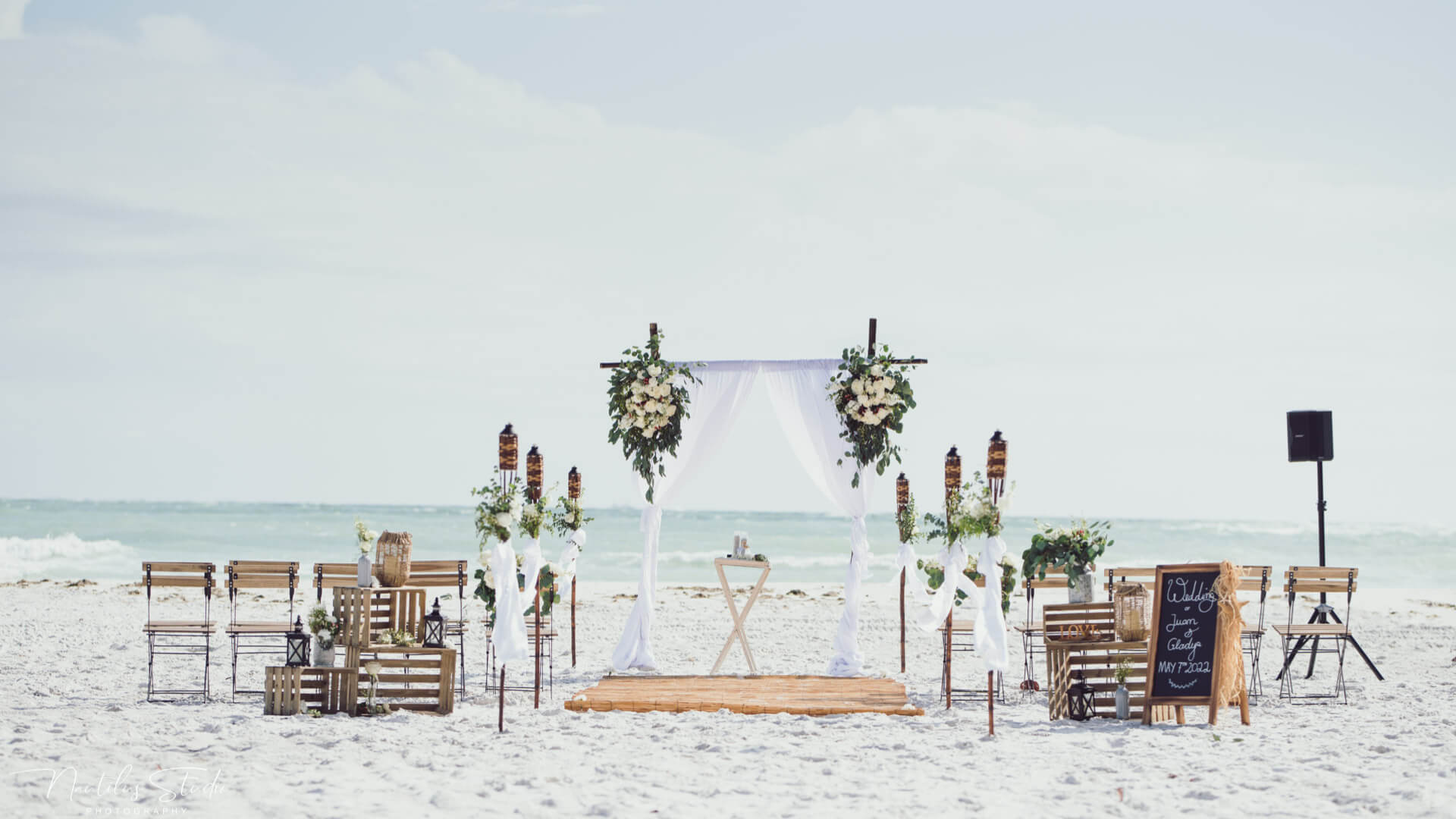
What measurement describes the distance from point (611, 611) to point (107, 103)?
10153 millimetres

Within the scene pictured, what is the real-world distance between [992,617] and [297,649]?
14.0 ft

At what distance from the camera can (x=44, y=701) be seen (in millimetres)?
6926

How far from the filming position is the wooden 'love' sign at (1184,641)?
246 inches

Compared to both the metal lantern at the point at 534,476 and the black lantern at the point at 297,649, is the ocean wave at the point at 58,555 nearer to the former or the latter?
the black lantern at the point at 297,649

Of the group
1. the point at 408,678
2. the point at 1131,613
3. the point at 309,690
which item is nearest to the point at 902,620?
the point at 1131,613

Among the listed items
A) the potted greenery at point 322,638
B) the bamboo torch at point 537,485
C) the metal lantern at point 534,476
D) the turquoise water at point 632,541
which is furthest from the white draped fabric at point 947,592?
the turquoise water at point 632,541

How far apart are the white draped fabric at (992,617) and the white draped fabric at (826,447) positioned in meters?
2.08

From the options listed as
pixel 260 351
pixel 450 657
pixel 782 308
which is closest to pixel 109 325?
pixel 260 351

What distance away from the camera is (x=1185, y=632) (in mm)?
6324

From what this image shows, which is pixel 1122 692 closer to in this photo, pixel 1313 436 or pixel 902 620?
pixel 902 620

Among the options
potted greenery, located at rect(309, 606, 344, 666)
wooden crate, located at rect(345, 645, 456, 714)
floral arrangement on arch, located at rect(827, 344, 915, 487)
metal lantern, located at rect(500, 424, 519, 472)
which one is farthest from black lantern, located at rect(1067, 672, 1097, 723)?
potted greenery, located at rect(309, 606, 344, 666)

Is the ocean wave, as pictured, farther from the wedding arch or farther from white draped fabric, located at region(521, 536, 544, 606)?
white draped fabric, located at region(521, 536, 544, 606)

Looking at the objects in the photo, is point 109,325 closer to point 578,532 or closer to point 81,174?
point 81,174

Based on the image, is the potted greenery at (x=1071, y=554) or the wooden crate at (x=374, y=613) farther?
the potted greenery at (x=1071, y=554)
